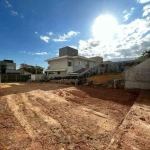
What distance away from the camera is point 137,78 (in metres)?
9.79

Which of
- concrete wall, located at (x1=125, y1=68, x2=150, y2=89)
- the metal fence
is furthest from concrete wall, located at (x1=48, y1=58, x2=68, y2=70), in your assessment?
concrete wall, located at (x1=125, y1=68, x2=150, y2=89)

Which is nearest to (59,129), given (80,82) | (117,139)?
(117,139)

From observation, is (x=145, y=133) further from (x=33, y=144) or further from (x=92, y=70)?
(x=92, y=70)

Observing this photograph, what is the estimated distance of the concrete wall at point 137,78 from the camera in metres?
9.34

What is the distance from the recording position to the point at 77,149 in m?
2.41

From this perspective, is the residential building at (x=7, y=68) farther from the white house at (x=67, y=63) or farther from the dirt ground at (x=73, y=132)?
the dirt ground at (x=73, y=132)

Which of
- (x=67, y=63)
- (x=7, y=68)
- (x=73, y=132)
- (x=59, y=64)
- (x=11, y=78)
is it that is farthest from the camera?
(x=7, y=68)

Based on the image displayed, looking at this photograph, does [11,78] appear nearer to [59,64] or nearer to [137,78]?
[59,64]

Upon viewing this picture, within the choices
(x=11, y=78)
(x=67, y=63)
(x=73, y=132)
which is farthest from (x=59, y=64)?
(x=73, y=132)

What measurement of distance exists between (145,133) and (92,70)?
1426 centimetres

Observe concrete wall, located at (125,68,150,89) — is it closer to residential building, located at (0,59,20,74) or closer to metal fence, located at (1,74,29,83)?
metal fence, located at (1,74,29,83)

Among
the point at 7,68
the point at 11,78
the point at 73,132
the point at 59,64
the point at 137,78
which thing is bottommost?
the point at 73,132

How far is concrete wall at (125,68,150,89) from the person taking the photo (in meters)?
9.34

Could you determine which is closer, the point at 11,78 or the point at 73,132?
the point at 73,132
